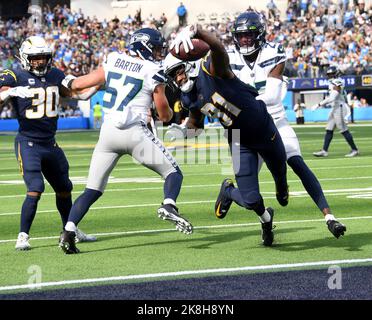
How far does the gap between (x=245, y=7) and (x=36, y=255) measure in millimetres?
39746

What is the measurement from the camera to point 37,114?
8914 mm

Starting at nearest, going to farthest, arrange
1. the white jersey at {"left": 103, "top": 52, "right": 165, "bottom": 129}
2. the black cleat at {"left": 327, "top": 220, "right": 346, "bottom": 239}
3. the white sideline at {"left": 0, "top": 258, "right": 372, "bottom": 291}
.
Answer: the white sideline at {"left": 0, "top": 258, "right": 372, "bottom": 291} → the black cleat at {"left": 327, "top": 220, "right": 346, "bottom": 239} → the white jersey at {"left": 103, "top": 52, "right": 165, "bottom": 129}

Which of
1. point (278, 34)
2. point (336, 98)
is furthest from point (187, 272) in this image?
point (278, 34)

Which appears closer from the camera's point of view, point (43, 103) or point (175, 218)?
point (175, 218)

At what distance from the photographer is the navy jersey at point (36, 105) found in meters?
8.90

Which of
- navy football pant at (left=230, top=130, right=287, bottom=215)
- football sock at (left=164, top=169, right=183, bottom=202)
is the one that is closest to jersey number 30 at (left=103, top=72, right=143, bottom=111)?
football sock at (left=164, top=169, right=183, bottom=202)

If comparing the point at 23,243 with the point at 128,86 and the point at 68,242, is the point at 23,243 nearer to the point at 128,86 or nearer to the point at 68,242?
the point at 68,242

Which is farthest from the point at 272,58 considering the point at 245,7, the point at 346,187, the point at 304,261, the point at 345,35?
the point at 245,7

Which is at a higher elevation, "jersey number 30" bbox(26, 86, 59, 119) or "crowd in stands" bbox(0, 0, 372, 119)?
"jersey number 30" bbox(26, 86, 59, 119)

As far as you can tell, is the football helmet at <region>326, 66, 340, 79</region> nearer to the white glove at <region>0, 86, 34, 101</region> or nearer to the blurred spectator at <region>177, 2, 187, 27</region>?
the white glove at <region>0, 86, 34, 101</region>

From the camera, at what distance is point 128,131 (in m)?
8.24

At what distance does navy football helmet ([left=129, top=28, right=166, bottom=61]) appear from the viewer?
839 centimetres

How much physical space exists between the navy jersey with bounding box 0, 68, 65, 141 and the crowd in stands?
104ft

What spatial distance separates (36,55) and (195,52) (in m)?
2.16
